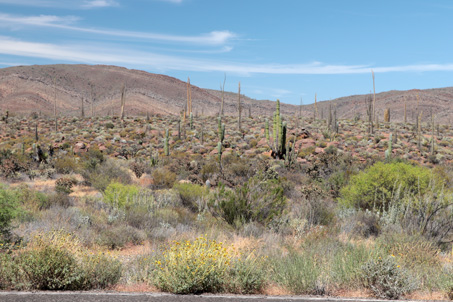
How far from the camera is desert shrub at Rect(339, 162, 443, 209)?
14156mm

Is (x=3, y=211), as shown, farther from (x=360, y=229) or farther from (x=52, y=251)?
(x=360, y=229)

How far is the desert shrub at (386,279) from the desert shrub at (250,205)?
4.97 meters

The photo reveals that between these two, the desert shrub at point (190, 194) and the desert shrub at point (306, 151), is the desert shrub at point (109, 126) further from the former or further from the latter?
the desert shrub at point (190, 194)

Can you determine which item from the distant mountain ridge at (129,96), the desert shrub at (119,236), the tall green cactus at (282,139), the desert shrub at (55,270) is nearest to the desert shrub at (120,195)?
the desert shrub at (119,236)

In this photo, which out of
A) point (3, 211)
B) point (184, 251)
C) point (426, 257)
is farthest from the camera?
point (3, 211)

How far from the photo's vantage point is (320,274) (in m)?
7.61

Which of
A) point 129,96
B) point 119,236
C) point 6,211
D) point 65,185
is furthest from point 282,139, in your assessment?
point 129,96

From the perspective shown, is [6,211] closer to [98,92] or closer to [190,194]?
Result: [190,194]

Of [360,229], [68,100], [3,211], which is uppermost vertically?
[68,100]

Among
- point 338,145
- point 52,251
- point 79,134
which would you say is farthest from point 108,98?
point 52,251

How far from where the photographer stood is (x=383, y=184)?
1442 cm

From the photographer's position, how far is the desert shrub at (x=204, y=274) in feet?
23.1

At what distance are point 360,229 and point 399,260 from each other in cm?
422

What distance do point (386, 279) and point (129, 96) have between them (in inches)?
4037
